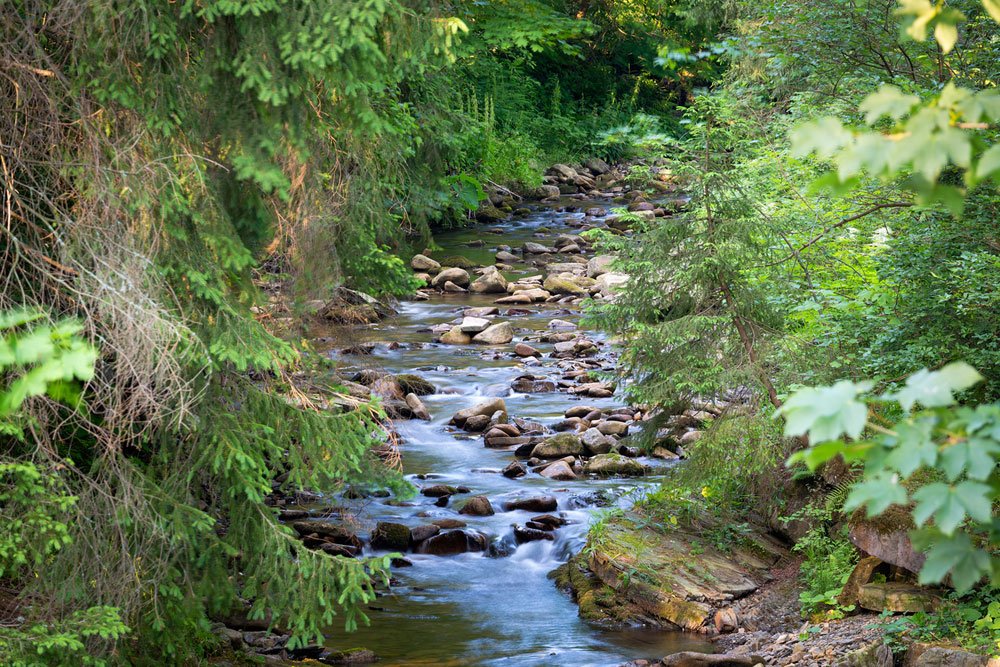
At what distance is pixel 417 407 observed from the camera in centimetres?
1295

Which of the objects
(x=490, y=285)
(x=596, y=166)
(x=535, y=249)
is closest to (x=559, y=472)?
(x=490, y=285)

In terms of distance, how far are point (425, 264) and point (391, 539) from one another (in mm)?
11227

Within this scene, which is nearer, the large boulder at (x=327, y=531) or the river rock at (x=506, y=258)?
the large boulder at (x=327, y=531)

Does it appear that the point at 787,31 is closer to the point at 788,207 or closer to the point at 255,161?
the point at 788,207

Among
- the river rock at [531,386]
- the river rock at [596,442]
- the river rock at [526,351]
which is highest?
the river rock at [526,351]

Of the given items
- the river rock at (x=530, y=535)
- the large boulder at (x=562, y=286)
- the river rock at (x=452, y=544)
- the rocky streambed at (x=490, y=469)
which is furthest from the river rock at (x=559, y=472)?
the large boulder at (x=562, y=286)

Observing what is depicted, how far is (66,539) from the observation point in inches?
189

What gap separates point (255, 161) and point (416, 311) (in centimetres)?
1269

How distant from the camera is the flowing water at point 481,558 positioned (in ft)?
25.9

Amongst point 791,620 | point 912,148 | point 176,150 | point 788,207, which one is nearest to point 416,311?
point 788,207

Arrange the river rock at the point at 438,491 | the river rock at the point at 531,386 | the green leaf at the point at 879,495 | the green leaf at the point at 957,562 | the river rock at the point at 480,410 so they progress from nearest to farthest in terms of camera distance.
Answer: the green leaf at the point at 879,495, the green leaf at the point at 957,562, the river rock at the point at 438,491, the river rock at the point at 480,410, the river rock at the point at 531,386

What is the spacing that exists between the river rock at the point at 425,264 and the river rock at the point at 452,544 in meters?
11.1

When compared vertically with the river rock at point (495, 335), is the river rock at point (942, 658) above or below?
above

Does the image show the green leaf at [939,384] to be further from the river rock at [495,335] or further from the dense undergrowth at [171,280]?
the river rock at [495,335]
